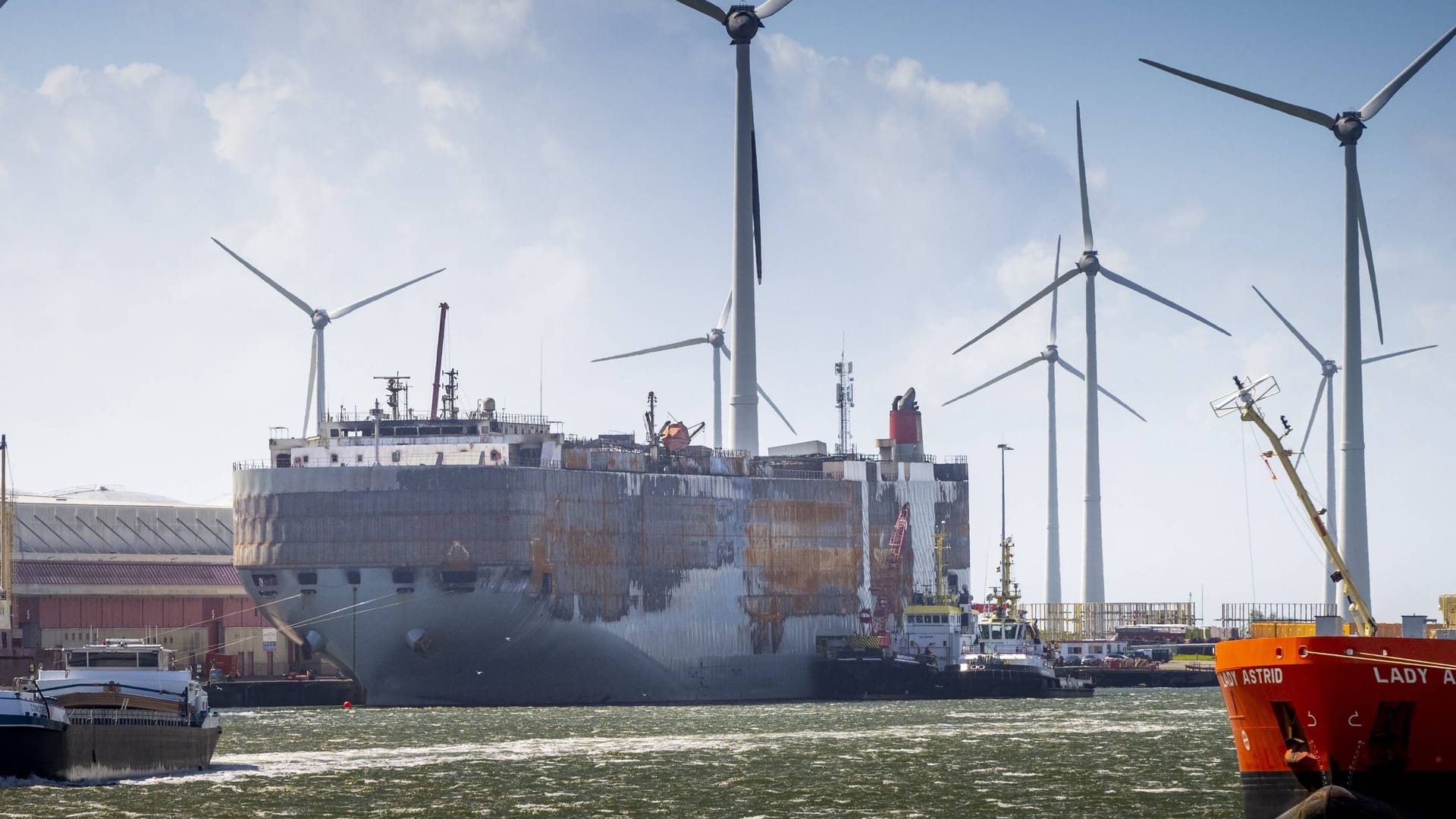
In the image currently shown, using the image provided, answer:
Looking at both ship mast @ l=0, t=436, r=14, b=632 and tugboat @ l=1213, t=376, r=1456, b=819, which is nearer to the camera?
tugboat @ l=1213, t=376, r=1456, b=819

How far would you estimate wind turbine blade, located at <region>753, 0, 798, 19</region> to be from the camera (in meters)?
162

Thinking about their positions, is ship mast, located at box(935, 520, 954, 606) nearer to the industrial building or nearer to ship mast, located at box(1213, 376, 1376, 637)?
the industrial building

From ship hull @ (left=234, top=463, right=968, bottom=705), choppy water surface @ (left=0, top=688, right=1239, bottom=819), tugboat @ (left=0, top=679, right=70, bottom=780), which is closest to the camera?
choppy water surface @ (left=0, top=688, right=1239, bottom=819)

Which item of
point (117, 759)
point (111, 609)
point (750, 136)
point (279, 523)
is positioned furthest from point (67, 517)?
point (117, 759)

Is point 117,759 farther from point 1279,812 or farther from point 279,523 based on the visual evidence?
point 279,523

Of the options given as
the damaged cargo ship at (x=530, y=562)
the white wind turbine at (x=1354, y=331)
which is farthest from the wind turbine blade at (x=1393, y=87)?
the damaged cargo ship at (x=530, y=562)

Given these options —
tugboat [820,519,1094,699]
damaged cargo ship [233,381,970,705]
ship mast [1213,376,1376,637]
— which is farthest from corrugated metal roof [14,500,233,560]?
ship mast [1213,376,1376,637]

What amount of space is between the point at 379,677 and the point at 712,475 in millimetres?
31950

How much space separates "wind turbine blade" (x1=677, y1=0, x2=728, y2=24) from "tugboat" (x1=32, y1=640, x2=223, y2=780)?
86.8 m

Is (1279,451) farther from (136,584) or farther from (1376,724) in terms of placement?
(136,584)

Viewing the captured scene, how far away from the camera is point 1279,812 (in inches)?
2178

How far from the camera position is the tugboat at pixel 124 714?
78.1 metres

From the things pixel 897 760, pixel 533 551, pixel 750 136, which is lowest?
pixel 897 760

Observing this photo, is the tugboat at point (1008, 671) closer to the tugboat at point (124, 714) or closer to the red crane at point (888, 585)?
the red crane at point (888, 585)
